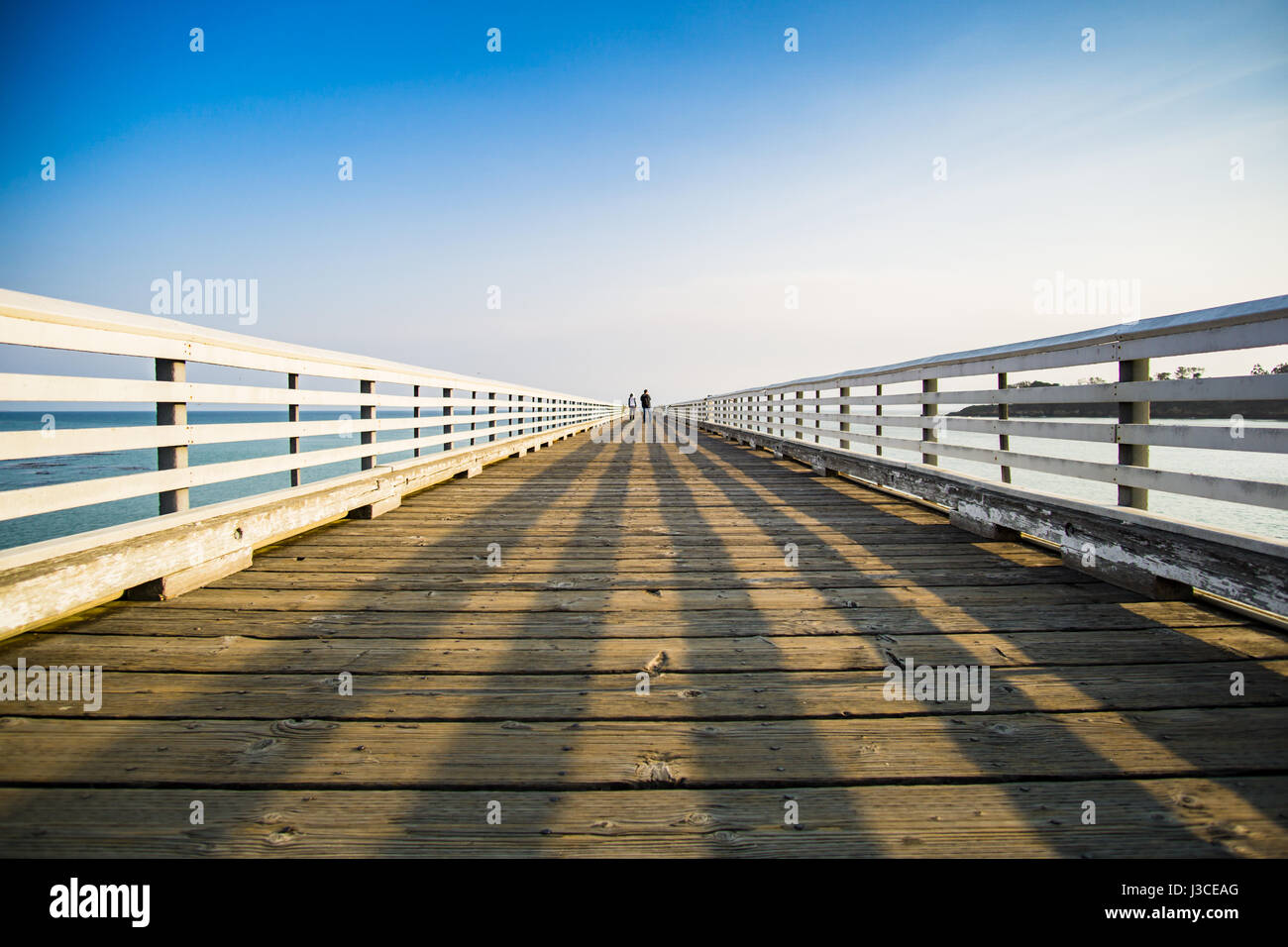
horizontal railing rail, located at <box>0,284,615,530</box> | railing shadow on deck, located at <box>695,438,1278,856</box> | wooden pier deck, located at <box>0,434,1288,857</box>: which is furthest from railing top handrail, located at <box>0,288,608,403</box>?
railing shadow on deck, located at <box>695,438,1278,856</box>

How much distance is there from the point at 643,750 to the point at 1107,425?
3020 mm

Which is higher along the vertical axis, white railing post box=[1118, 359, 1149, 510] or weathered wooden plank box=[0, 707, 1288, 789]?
white railing post box=[1118, 359, 1149, 510]

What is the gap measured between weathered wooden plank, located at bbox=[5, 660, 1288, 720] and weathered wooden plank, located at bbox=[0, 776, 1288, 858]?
0.37m

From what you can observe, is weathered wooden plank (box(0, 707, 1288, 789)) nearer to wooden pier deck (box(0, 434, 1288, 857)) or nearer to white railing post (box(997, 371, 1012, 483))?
wooden pier deck (box(0, 434, 1288, 857))

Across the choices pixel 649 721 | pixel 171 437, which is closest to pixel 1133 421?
pixel 649 721

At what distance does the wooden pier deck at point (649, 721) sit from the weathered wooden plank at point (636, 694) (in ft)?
0.03

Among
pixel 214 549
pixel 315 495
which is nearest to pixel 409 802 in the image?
pixel 214 549

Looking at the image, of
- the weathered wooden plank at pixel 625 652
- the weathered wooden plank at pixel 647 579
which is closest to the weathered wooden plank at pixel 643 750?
the weathered wooden plank at pixel 625 652

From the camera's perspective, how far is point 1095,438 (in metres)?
3.16

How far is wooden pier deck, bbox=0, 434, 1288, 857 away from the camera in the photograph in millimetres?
1291

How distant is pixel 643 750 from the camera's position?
158 cm

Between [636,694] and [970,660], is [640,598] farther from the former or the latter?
[970,660]

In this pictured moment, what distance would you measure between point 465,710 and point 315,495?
2.98 meters

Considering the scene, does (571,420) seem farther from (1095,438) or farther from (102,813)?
(102,813)
